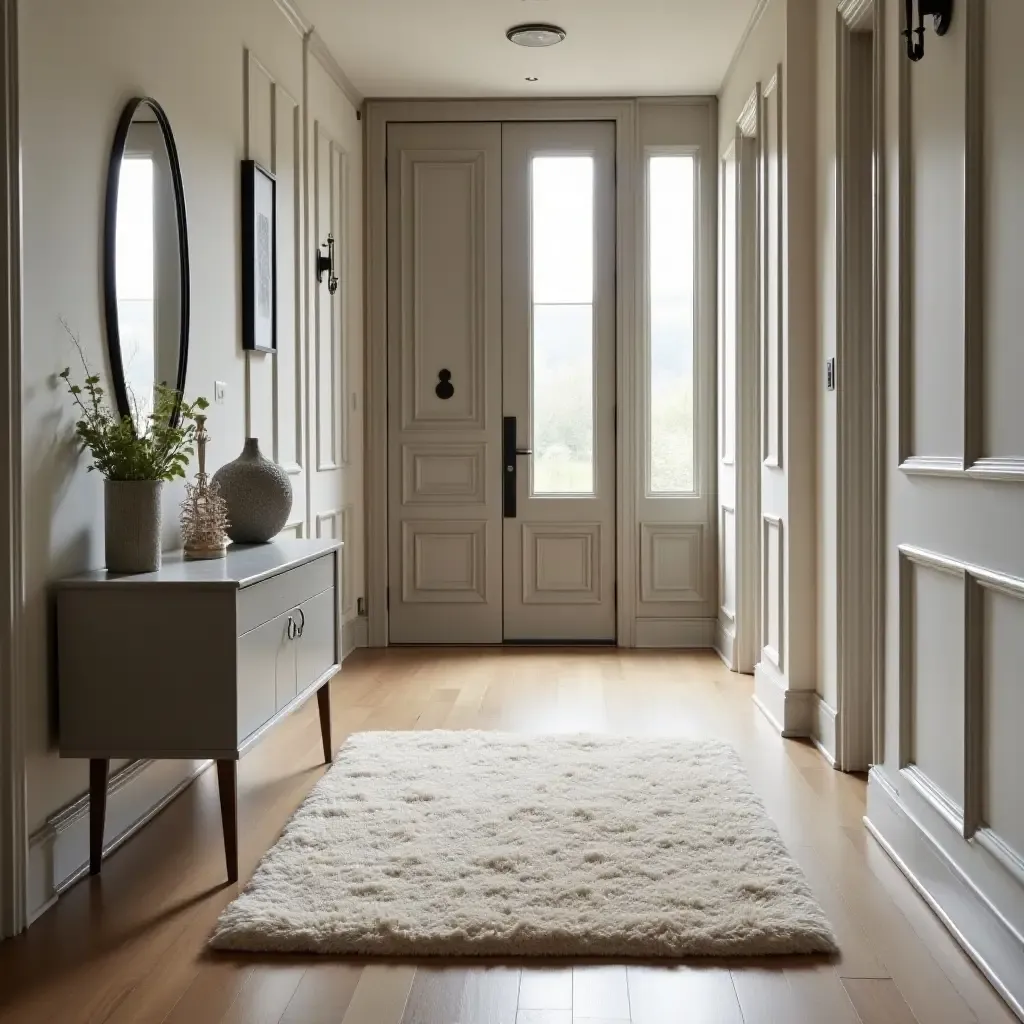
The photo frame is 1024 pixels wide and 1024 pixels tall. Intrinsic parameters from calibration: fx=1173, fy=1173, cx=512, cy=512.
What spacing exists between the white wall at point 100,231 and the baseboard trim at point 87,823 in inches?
0.4

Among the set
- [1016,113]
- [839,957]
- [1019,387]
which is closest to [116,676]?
[839,957]

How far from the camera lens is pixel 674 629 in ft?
19.0

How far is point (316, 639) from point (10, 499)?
4.03 ft

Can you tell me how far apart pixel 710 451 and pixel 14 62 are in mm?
4000

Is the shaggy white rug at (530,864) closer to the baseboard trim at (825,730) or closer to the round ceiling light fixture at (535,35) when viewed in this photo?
the baseboard trim at (825,730)

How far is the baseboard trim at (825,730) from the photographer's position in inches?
142

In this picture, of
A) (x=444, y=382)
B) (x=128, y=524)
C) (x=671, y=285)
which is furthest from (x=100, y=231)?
(x=671, y=285)

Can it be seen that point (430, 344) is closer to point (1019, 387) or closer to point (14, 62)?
point (14, 62)

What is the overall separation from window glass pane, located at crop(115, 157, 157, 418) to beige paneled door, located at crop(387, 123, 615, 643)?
2.74m

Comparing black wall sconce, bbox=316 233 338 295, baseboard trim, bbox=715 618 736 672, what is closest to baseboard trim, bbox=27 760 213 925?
black wall sconce, bbox=316 233 338 295

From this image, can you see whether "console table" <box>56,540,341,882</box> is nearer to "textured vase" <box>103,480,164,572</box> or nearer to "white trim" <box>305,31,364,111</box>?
"textured vase" <box>103,480,164,572</box>

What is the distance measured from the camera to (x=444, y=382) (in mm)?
5793

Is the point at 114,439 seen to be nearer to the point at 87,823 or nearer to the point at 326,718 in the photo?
the point at 87,823

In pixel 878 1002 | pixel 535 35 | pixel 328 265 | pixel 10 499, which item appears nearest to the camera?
pixel 878 1002
